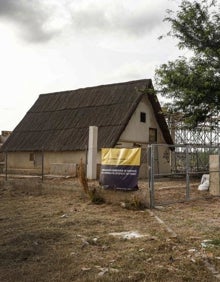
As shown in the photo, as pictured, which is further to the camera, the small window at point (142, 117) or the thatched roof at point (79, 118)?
the small window at point (142, 117)

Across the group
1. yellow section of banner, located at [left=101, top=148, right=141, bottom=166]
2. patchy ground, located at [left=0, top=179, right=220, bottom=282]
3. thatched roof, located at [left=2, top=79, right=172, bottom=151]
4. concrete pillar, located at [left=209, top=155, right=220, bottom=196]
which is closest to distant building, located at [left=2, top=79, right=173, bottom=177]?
thatched roof, located at [left=2, top=79, right=172, bottom=151]

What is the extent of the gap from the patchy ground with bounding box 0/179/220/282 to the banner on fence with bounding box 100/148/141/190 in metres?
0.46

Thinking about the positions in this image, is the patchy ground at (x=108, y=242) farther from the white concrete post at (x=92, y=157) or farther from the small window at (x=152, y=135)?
the small window at (x=152, y=135)

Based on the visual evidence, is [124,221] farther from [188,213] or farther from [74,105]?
[74,105]

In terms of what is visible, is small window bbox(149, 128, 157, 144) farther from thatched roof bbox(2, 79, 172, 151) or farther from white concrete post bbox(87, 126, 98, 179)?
white concrete post bbox(87, 126, 98, 179)

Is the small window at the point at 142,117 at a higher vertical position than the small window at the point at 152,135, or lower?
higher

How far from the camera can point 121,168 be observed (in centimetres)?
1380

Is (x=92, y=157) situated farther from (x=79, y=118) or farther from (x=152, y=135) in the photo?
(x=152, y=135)

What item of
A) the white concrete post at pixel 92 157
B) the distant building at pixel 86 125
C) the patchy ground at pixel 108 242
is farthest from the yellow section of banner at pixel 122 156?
the distant building at pixel 86 125

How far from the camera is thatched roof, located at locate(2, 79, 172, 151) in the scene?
2472cm

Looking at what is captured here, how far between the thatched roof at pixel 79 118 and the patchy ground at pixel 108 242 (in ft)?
35.9

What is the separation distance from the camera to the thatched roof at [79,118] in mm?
24719

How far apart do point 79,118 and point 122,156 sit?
13398 millimetres

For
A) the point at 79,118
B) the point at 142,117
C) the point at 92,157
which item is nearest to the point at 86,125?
the point at 79,118
